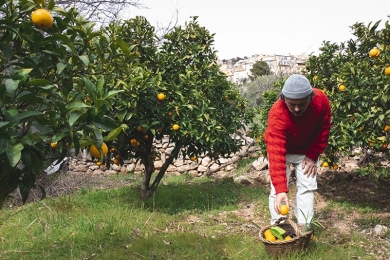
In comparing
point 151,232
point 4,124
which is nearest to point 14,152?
point 4,124

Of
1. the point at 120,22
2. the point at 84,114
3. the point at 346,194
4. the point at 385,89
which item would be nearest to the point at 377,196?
the point at 346,194

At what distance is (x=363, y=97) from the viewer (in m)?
4.11

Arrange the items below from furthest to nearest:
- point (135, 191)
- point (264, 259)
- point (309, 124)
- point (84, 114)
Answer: point (135, 191) → point (309, 124) → point (264, 259) → point (84, 114)

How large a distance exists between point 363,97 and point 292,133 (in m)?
1.25

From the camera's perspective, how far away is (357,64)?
4527mm

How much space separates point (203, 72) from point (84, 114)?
344cm

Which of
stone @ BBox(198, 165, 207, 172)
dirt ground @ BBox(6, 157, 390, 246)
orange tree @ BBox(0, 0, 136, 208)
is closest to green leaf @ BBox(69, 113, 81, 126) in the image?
orange tree @ BBox(0, 0, 136, 208)

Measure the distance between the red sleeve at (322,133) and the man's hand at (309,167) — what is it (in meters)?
0.04

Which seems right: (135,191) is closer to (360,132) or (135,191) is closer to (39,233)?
(39,233)

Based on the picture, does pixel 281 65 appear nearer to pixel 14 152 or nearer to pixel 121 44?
pixel 121 44

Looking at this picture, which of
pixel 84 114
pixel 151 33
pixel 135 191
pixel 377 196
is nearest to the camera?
pixel 84 114

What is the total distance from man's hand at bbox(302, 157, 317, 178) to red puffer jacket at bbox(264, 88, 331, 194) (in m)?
0.04

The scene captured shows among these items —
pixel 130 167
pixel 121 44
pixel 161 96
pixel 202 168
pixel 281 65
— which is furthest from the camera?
pixel 281 65

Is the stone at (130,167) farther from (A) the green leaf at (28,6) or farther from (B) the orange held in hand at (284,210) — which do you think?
(A) the green leaf at (28,6)
